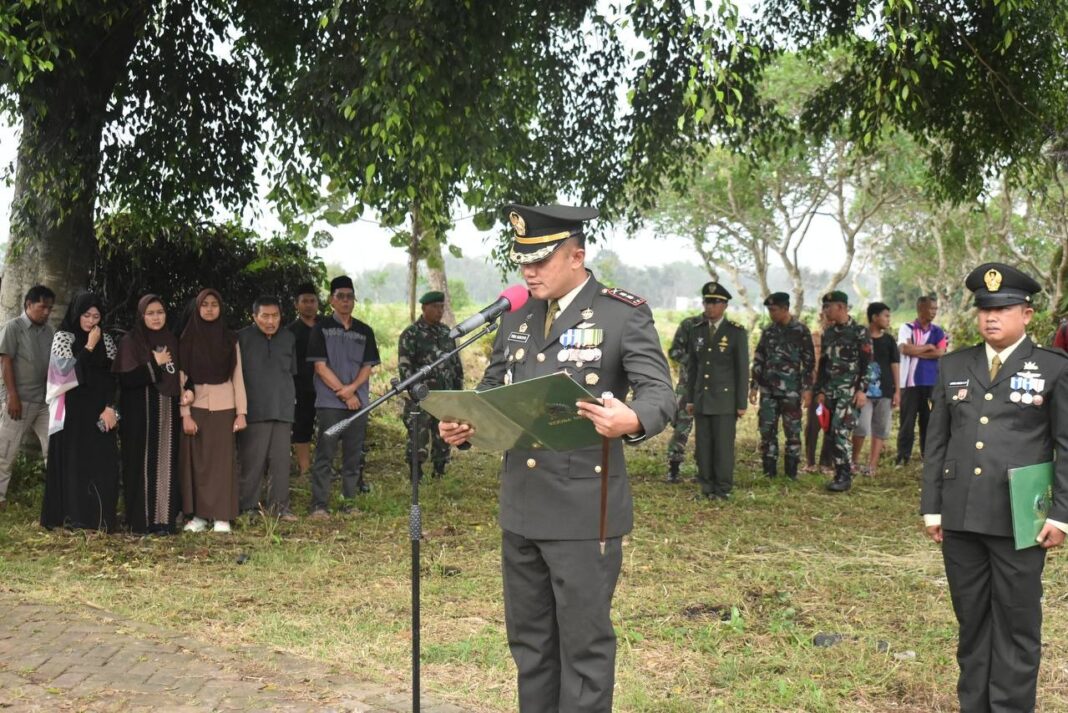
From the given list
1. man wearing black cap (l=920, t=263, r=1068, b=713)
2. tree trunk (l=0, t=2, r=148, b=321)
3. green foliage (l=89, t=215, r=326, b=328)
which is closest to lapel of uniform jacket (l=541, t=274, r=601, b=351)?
man wearing black cap (l=920, t=263, r=1068, b=713)

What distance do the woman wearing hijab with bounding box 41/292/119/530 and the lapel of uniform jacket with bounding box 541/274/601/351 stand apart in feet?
19.5

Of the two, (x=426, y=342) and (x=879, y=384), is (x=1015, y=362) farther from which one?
(x=879, y=384)

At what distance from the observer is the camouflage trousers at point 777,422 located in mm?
11875

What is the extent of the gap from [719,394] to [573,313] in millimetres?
7325

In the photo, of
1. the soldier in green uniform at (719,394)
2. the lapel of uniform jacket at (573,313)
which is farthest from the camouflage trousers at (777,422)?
the lapel of uniform jacket at (573,313)

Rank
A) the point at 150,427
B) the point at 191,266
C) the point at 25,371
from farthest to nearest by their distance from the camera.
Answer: the point at 191,266, the point at 25,371, the point at 150,427

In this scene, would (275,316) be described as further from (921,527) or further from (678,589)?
(921,527)

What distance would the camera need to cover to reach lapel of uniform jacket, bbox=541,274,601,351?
3.87 metres

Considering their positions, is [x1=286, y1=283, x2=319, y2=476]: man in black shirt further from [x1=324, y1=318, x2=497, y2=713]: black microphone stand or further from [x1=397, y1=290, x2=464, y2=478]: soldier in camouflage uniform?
[x1=324, y1=318, x2=497, y2=713]: black microphone stand

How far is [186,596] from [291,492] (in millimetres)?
4127

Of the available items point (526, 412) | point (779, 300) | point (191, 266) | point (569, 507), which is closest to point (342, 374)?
point (191, 266)

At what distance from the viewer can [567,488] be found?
3773 mm

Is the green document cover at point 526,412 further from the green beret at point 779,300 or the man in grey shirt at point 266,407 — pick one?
the green beret at point 779,300

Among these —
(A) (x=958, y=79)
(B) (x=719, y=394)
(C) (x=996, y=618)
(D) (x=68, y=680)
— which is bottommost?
(D) (x=68, y=680)
